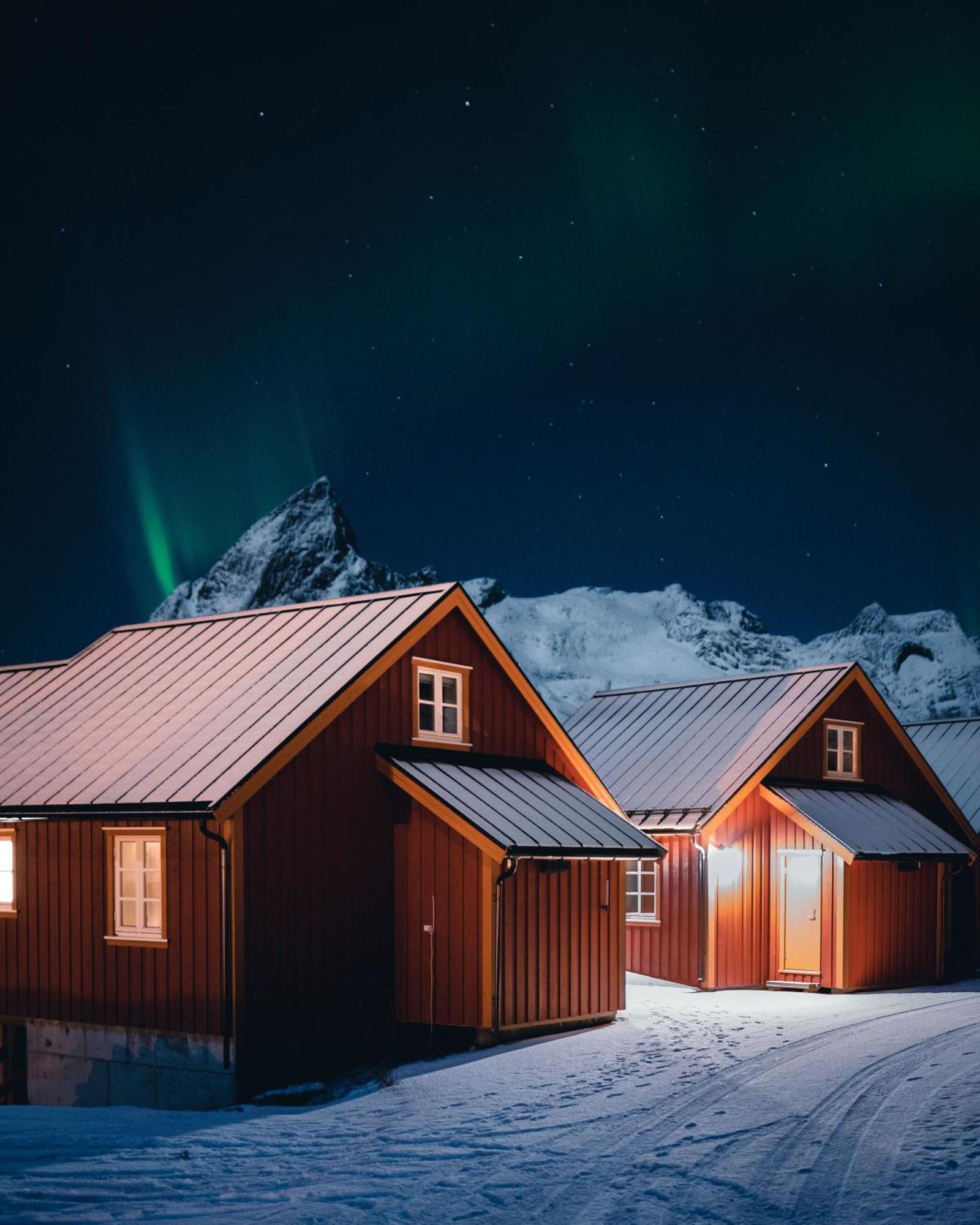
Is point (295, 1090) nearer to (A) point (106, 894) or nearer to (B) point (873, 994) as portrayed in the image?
(A) point (106, 894)

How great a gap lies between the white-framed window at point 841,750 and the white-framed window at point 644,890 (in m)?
4.28

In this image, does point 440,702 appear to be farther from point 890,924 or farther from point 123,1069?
point 890,924

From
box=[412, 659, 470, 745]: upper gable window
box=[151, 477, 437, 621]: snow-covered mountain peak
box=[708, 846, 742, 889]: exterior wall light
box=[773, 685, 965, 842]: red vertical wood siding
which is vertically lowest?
box=[708, 846, 742, 889]: exterior wall light

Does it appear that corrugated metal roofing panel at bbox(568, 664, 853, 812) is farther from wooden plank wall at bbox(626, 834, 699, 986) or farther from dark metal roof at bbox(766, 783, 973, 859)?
dark metal roof at bbox(766, 783, 973, 859)

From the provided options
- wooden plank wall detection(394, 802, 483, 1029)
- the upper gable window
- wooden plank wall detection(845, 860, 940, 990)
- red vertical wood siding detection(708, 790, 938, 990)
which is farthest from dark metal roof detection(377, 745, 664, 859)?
wooden plank wall detection(845, 860, 940, 990)

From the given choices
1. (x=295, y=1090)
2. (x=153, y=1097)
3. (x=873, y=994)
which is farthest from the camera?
(x=873, y=994)

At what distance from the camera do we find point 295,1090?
48.7 ft

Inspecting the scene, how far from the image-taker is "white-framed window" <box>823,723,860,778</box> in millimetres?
26869

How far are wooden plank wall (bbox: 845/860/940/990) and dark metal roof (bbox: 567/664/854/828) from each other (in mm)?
2816

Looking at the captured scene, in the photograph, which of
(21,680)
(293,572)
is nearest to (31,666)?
(21,680)

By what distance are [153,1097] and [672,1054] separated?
19.6 feet

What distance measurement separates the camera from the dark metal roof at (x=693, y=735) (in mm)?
24719

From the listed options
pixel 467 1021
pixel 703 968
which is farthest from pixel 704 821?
pixel 467 1021

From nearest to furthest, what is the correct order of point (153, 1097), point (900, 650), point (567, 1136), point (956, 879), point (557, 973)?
point (567, 1136)
point (153, 1097)
point (557, 973)
point (956, 879)
point (900, 650)
